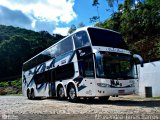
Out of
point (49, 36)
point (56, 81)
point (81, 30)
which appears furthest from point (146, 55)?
point (49, 36)

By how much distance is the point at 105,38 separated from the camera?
1756cm

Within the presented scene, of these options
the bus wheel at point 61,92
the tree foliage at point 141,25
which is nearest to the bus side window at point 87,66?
the bus wheel at point 61,92

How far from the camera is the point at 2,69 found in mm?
66688

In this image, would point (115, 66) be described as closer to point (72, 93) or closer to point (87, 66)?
point (87, 66)

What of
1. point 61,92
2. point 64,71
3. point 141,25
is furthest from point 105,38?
point 141,25

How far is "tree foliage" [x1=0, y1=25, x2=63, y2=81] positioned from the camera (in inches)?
2645

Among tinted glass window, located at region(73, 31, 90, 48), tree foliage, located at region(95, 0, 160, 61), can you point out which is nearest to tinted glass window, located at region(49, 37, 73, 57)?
tinted glass window, located at region(73, 31, 90, 48)

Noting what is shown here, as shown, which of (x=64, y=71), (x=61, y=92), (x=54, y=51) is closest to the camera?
(x=64, y=71)

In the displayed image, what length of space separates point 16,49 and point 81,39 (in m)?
54.1

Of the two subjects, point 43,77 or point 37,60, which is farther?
point 37,60

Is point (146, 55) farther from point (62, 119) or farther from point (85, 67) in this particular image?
point (62, 119)

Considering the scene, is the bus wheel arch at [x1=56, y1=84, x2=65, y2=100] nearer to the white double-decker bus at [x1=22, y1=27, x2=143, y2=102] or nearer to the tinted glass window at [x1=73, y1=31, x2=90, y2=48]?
the white double-decker bus at [x1=22, y1=27, x2=143, y2=102]

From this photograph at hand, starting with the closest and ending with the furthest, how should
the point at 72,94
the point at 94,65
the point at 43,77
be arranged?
the point at 94,65 → the point at 72,94 → the point at 43,77

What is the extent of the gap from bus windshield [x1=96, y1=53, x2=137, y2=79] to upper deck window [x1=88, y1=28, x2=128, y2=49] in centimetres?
77
